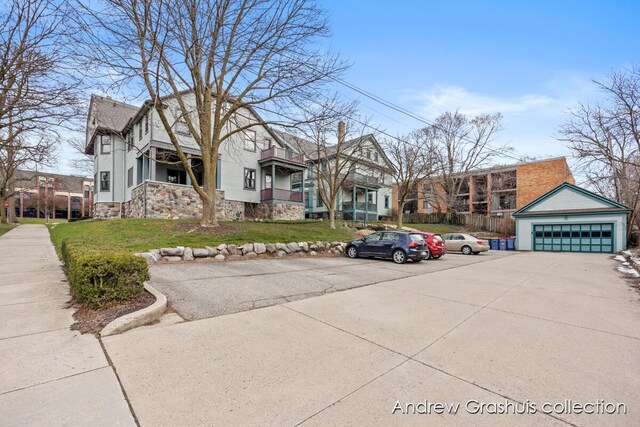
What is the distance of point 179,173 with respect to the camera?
23.3 metres

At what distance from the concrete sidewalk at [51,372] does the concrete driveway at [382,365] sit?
17 cm

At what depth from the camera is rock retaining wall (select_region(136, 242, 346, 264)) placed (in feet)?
31.2

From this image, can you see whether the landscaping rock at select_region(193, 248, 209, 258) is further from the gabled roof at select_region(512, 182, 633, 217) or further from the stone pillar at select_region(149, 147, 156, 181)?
the gabled roof at select_region(512, 182, 633, 217)

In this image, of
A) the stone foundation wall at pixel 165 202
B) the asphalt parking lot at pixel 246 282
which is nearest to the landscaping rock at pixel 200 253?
the asphalt parking lot at pixel 246 282

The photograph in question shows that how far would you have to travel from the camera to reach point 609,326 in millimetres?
4723

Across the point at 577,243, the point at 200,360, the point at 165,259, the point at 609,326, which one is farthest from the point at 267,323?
the point at 577,243

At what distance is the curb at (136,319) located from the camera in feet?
12.5

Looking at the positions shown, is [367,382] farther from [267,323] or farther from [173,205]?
[173,205]

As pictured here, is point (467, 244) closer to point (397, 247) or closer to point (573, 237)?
point (397, 247)

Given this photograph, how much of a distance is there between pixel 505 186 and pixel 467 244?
26986 mm

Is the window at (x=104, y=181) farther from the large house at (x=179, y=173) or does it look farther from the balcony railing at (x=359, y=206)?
the balcony railing at (x=359, y=206)

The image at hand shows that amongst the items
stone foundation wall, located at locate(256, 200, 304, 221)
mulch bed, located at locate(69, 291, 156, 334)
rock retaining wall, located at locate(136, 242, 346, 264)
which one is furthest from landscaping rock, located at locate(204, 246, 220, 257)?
stone foundation wall, located at locate(256, 200, 304, 221)

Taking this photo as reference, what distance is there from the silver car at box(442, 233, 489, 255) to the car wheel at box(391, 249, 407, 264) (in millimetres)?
9684

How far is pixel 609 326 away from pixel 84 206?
81.5 meters
